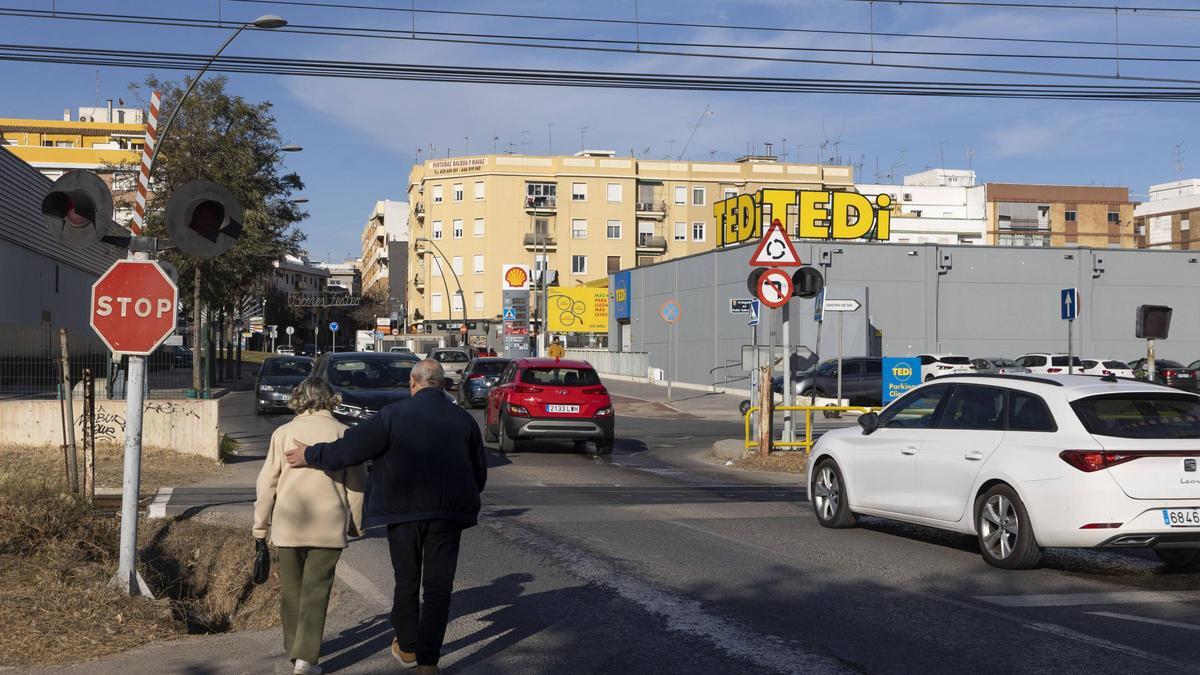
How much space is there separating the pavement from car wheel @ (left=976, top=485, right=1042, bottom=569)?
0.15 meters

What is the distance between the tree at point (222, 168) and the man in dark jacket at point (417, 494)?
3174 cm

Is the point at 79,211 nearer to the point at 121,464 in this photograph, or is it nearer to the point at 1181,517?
the point at 1181,517

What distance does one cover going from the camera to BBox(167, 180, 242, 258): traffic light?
319 inches

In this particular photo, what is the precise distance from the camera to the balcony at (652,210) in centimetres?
9406

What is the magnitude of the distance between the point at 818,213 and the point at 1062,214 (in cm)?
5942

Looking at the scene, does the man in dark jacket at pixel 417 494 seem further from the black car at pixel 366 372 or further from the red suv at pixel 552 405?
the red suv at pixel 552 405

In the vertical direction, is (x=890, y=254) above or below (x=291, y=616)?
above

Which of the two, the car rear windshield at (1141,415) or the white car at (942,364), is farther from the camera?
the white car at (942,364)

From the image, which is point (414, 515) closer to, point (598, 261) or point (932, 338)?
point (932, 338)

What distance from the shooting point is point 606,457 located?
69.3 ft

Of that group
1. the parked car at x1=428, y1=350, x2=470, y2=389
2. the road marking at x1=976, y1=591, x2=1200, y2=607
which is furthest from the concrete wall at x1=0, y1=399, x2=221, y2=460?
the parked car at x1=428, y1=350, x2=470, y2=389

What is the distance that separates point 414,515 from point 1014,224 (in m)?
104

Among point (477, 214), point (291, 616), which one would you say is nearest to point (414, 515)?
point (291, 616)

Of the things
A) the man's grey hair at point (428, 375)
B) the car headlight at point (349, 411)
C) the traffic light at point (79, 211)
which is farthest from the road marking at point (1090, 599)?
the car headlight at point (349, 411)
